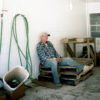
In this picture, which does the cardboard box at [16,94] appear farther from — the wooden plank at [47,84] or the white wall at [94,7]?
the white wall at [94,7]

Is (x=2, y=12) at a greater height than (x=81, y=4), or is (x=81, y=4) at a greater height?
(x=81, y=4)

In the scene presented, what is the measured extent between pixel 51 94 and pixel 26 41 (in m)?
1.23

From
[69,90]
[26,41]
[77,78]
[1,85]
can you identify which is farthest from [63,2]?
[1,85]

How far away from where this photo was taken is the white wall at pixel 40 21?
312cm

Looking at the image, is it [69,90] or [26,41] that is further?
[26,41]

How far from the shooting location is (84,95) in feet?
9.90

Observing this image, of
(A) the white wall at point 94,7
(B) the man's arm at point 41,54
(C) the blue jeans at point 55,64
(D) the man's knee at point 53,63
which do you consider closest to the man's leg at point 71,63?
(C) the blue jeans at point 55,64

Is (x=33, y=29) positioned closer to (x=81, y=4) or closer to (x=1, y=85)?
(x=1, y=85)

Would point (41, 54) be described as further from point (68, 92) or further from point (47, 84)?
point (68, 92)

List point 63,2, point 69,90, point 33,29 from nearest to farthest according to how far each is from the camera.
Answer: point 69,90, point 33,29, point 63,2

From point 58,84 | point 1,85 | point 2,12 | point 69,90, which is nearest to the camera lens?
point 1,85

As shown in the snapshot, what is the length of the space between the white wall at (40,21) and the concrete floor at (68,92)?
2.10 feet

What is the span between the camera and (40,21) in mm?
4051

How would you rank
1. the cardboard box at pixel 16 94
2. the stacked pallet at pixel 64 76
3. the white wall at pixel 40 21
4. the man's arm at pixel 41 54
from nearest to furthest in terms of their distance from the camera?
the cardboard box at pixel 16 94 < the white wall at pixel 40 21 < the stacked pallet at pixel 64 76 < the man's arm at pixel 41 54
